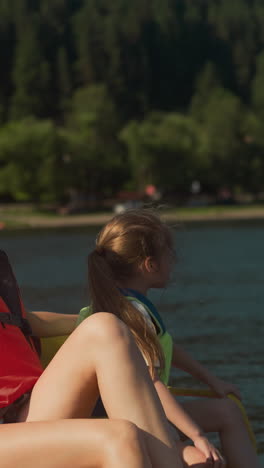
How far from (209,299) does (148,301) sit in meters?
11.7

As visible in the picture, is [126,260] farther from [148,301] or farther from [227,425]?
[227,425]

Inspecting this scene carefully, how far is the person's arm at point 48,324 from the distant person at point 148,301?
0.47 m

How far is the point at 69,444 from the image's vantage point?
2.91 m

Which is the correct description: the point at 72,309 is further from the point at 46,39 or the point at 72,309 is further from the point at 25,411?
the point at 46,39

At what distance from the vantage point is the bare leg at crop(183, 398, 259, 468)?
144 inches

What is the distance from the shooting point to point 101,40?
124125 mm

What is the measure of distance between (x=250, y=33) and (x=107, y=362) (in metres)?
142

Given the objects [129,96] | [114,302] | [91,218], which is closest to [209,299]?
[114,302]

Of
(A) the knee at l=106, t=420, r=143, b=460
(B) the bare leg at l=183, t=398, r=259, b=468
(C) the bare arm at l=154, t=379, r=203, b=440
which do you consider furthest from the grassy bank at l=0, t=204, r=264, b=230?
(A) the knee at l=106, t=420, r=143, b=460

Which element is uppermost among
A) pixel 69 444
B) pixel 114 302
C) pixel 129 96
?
pixel 114 302

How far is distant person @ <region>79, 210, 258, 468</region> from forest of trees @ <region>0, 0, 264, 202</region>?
73955 mm

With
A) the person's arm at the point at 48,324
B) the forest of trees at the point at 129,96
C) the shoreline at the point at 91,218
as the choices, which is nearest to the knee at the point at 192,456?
the person's arm at the point at 48,324

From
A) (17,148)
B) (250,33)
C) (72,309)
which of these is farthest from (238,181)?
(72,309)

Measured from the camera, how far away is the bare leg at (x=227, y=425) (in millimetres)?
3656
